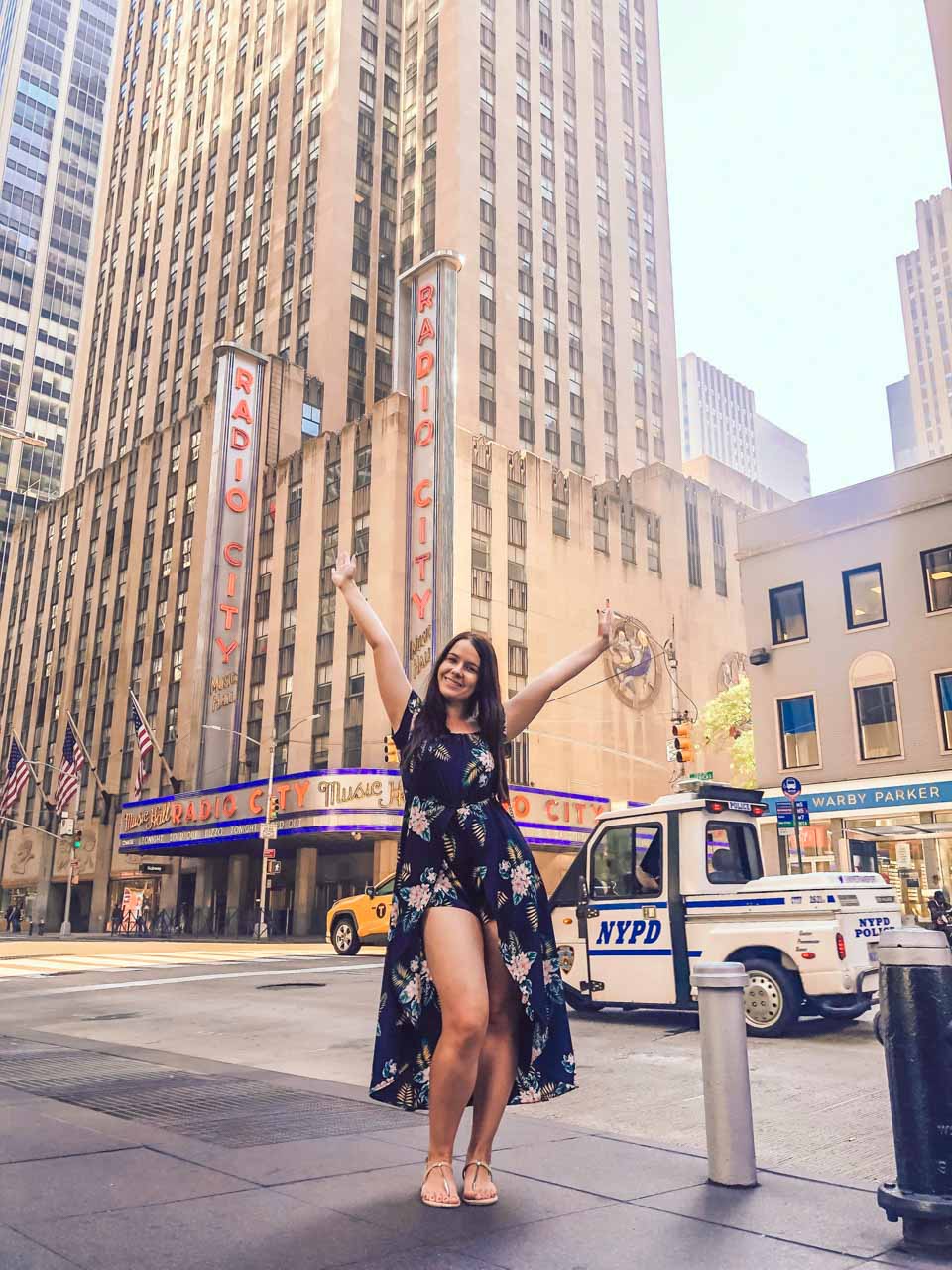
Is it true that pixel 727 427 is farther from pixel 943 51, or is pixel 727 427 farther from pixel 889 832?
pixel 943 51

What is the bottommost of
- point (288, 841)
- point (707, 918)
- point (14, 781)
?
point (707, 918)

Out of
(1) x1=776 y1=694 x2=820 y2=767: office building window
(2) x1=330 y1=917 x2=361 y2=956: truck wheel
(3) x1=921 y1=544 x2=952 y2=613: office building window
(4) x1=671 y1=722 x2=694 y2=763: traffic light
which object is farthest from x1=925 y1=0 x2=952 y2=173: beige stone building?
(1) x1=776 y1=694 x2=820 y2=767: office building window

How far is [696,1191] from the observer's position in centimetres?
384

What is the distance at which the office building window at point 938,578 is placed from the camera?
24719mm

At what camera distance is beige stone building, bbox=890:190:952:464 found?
144 metres

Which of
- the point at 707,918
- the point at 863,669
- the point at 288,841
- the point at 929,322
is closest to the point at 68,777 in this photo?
the point at 288,841

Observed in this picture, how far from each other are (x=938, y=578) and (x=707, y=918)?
18546 millimetres

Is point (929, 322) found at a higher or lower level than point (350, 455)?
higher

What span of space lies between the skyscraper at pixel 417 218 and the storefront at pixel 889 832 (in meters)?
33.3

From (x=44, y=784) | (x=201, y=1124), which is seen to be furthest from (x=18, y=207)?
(x=201, y=1124)

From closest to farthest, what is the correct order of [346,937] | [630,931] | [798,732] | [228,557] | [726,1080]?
1. [726,1080]
2. [630,931]
3. [346,937]
4. [798,732]
5. [228,557]

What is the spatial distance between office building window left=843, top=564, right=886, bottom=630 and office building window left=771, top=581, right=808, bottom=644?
124cm

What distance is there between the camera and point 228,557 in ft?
173

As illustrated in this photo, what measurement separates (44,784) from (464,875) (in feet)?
221
